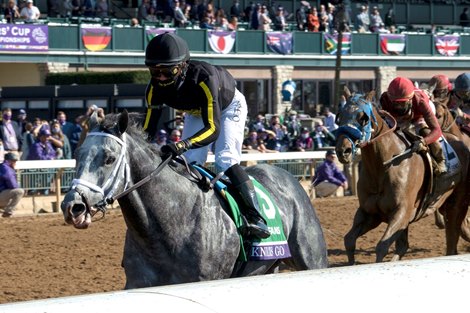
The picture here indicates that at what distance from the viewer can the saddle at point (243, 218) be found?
599 centimetres

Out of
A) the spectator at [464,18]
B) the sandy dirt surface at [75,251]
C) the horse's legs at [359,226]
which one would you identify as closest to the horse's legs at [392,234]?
the horse's legs at [359,226]

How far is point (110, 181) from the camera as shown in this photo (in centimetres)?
535

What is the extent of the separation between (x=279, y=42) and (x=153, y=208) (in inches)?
1111

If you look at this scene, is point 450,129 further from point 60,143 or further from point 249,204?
point 60,143

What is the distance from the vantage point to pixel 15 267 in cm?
966

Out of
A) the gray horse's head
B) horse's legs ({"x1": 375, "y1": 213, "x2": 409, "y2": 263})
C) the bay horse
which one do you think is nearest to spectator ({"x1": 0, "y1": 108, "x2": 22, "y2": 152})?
horse's legs ({"x1": 375, "y1": 213, "x2": 409, "y2": 263})

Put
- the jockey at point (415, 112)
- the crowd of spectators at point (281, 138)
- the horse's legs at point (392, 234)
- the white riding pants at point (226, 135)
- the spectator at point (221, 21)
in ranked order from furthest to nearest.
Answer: the spectator at point (221, 21), the crowd of spectators at point (281, 138), the jockey at point (415, 112), the horse's legs at point (392, 234), the white riding pants at point (226, 135)

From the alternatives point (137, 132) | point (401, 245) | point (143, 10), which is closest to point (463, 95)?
point (401, 245)

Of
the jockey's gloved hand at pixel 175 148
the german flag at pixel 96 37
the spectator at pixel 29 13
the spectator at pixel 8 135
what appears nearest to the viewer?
the jockey's gloved hand at pixel 175 148

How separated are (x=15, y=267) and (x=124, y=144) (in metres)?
4.50

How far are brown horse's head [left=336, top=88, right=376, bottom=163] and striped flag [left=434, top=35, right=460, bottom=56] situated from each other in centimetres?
2952

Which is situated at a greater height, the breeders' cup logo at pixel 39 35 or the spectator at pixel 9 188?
the breeders' cup logo at pixel 39 35

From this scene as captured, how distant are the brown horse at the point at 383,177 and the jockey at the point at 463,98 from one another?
1.45 m

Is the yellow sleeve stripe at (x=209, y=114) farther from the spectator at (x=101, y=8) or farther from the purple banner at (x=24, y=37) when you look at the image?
the spectator at (x=101, y=8)
